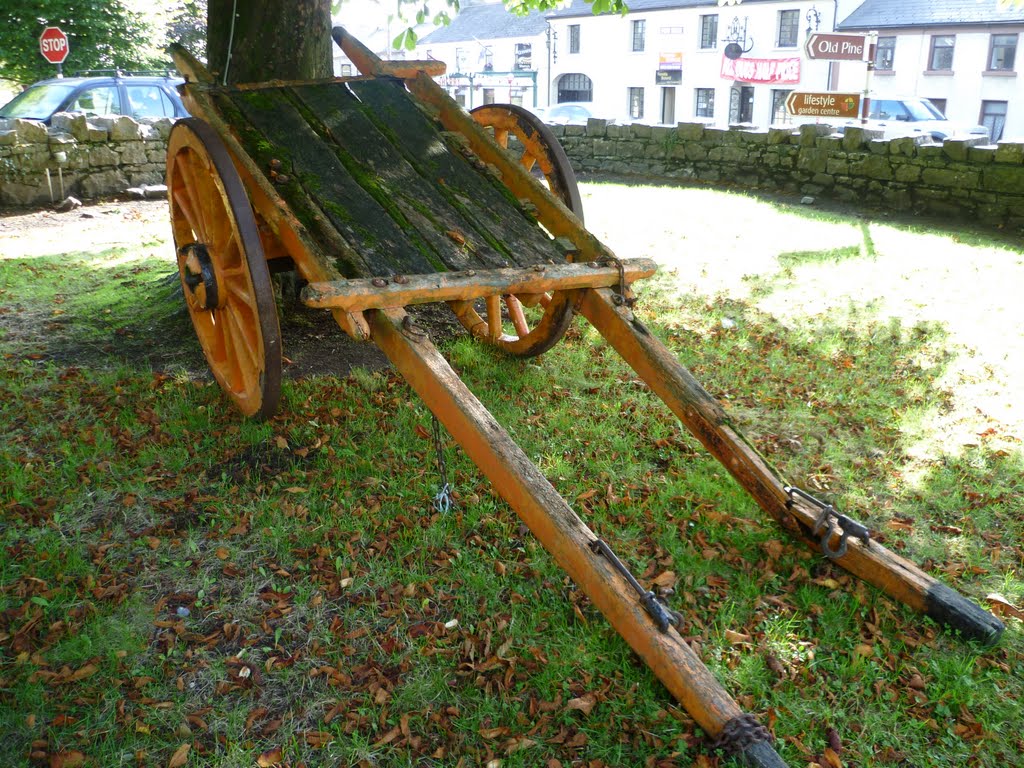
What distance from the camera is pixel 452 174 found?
384 centimetres

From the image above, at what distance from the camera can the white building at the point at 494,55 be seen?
39906 mm

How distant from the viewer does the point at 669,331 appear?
5434 millimetres

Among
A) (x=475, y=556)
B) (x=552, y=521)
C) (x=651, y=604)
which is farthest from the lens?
(x=475, y=556)

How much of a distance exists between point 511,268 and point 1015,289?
203 inches

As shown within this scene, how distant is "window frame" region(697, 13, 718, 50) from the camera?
110 feet

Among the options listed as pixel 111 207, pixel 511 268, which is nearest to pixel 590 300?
pixel 511 268

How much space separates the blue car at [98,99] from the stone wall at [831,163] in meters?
6.57

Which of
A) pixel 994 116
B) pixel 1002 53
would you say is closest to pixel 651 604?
pixel 994 116

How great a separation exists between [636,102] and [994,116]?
1447cm

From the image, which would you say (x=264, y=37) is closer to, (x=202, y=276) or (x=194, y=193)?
(x=194, y=193)

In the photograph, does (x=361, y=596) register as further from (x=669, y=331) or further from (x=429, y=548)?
(x=669, y=331)

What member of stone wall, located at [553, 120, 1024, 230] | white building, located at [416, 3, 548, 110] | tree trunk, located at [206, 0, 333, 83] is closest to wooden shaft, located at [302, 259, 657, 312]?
tree trunk, located at [206, 0, 333, 83]

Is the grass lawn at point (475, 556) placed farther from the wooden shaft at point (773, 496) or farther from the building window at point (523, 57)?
the building window at point (523, 57)

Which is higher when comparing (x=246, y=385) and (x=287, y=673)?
(x=246, y=385)
